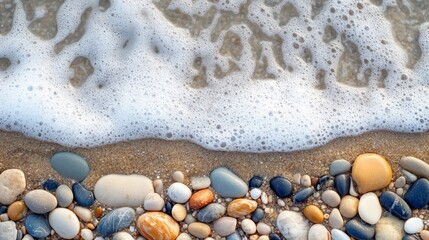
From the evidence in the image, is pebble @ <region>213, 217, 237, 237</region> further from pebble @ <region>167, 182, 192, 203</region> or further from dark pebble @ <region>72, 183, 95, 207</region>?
dark pebble @ <region>72, 183, 95, 207</region>

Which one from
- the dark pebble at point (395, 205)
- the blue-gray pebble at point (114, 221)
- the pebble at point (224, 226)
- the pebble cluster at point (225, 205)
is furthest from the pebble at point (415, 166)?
the blue-gray pebble at point (114, 221)

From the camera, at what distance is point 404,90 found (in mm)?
2146

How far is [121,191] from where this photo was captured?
1992 mm

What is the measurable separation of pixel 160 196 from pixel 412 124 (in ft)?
3.26

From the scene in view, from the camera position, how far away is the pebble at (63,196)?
6.50ft

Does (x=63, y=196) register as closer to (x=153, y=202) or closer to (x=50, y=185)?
(x=50, y=185)

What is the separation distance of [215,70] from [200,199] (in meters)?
0.53

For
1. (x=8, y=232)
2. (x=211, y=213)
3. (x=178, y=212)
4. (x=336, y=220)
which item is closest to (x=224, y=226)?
(x=211, y=213)

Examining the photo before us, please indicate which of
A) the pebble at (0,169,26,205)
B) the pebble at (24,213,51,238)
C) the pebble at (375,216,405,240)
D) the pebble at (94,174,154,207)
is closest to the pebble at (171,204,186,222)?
the pebble at (94,174,154,207)

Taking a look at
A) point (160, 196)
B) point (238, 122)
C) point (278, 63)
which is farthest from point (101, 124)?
point (278, 63)

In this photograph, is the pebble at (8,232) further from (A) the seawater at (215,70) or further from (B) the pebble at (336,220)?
(B) the pebble at (336,220)

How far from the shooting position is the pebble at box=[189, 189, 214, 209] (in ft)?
6.48

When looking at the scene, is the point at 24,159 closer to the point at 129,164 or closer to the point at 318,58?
the point at 129,164

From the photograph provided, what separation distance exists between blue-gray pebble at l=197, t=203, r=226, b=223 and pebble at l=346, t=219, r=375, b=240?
457 mm
